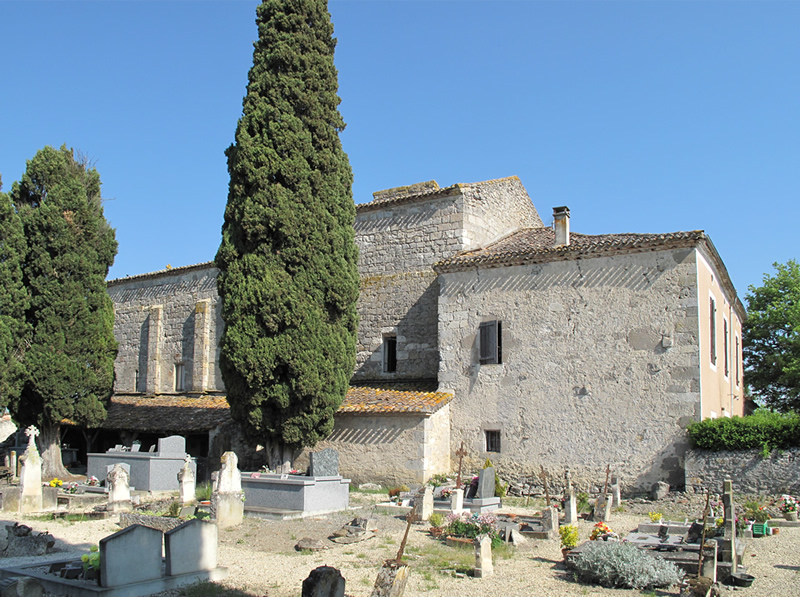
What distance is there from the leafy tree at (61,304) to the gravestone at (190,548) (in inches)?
446

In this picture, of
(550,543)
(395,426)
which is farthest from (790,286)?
(550,543)

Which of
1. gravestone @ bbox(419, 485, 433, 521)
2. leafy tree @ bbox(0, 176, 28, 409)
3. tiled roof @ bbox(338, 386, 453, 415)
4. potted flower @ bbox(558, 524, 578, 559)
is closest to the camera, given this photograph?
potted flower @ bbox(558, 524, 578, 559)

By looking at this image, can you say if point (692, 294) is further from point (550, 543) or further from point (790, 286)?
point (790, 286)

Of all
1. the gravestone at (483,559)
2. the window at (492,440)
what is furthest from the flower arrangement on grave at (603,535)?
the window at (492,440)

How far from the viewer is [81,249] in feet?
61.8

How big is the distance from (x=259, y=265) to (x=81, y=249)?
19.5ft

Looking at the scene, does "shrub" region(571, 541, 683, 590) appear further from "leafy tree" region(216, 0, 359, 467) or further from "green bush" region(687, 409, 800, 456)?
"leafy tree" region(216, 0, 359, 467)

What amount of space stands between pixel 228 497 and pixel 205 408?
9526mm

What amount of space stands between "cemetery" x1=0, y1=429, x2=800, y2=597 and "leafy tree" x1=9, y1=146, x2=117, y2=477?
3.10 metres

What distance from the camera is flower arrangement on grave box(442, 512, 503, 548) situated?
11.1 meters

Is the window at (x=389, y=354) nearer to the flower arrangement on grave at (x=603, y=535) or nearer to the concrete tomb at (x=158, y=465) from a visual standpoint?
the concrete tomb at (x=158, y=465)

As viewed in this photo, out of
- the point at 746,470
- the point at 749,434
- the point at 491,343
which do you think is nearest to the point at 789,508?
the point at 746,470

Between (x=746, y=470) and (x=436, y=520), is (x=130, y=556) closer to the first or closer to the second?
(x=436, y=520)

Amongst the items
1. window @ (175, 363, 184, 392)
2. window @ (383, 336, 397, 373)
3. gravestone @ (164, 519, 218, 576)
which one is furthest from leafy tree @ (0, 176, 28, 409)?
gravestone @ (164, 519, 218, 576)
